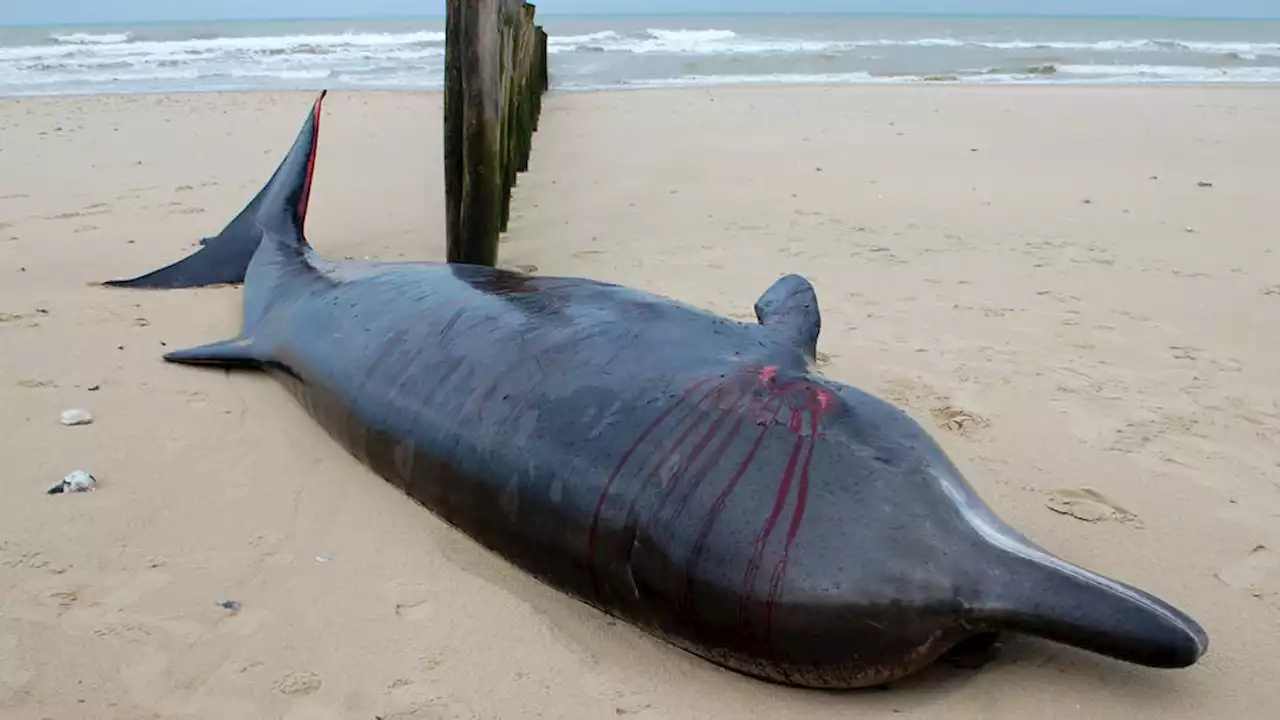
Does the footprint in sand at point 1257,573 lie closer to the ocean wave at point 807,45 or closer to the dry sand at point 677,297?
the dry sand at point 677,297

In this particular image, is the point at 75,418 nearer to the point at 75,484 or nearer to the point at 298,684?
the point at 75,484

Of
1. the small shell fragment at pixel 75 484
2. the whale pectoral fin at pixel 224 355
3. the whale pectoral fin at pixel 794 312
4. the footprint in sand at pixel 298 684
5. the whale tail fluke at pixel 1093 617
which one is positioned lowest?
the footprint in sand at pixel 298 684

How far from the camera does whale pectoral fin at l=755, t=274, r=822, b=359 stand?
305 centimetres

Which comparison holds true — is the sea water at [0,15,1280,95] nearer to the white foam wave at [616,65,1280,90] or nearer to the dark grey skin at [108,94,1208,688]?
the white foam wave at [616,65,1280,90]


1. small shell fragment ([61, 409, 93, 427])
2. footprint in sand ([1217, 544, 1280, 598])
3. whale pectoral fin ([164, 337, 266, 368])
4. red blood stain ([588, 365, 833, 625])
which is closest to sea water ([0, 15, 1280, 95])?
whale pectoral fin ([164, 337, 266, 368])

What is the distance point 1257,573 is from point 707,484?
143 centimetres


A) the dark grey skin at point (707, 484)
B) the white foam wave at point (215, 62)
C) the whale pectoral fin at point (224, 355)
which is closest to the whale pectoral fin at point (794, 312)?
the dark grey skin at point (707, 484)

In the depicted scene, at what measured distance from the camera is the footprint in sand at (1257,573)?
2.42 metres

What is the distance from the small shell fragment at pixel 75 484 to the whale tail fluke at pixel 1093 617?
2.60 meters

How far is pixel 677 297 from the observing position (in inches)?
190

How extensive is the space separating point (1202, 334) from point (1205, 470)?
1.42 meters

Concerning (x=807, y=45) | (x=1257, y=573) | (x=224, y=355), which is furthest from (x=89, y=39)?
(x=1257, y=573)

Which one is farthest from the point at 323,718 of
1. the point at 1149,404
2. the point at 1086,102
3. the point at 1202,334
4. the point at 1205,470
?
the point at 1086,102

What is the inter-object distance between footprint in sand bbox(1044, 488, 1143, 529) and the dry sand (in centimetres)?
1
